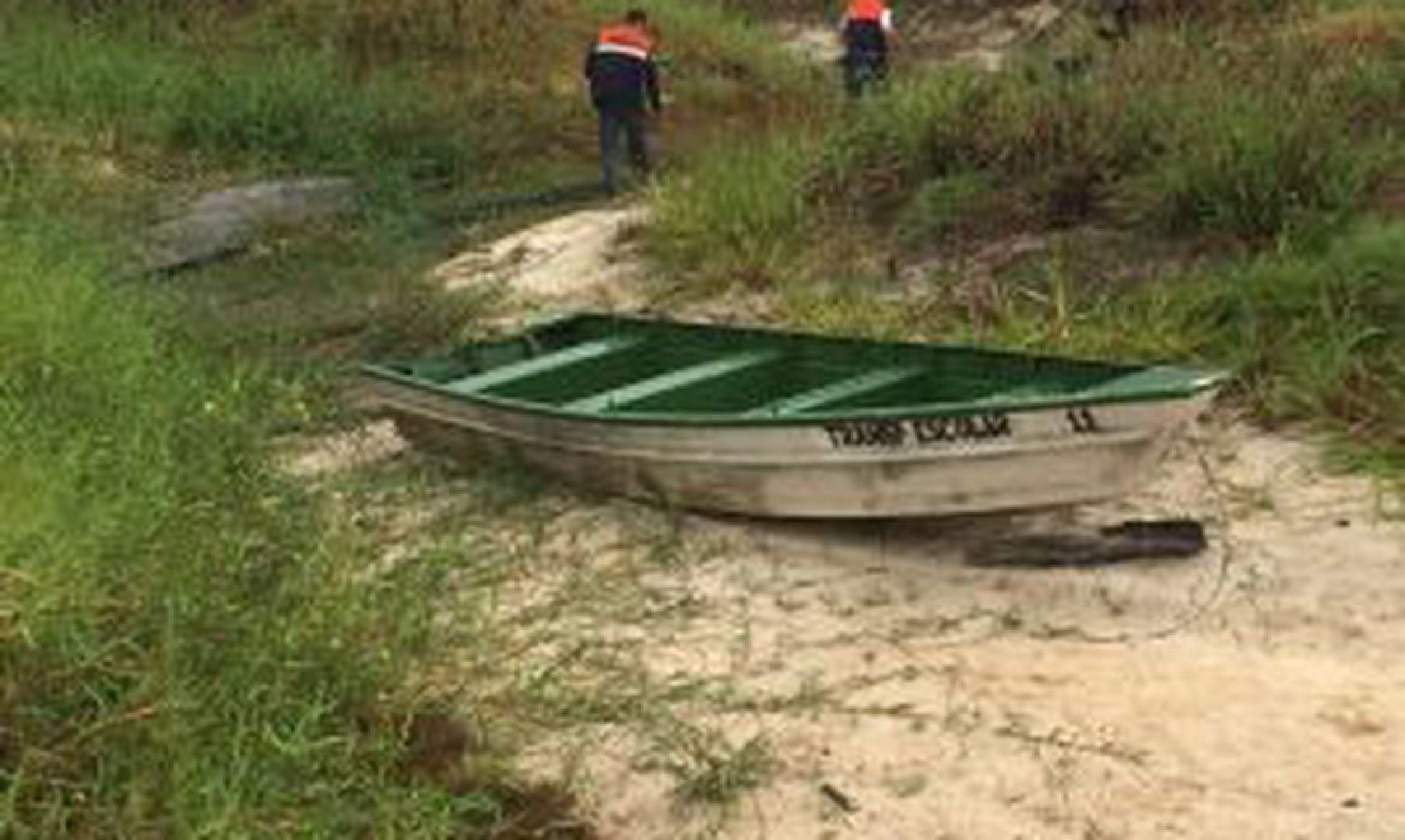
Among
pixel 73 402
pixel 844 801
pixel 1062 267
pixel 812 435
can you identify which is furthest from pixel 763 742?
pixel 1062 267

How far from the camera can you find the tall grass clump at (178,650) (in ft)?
13.5

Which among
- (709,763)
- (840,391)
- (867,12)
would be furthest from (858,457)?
(867,12)

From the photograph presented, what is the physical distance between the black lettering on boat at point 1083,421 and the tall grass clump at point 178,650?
7.55 ft

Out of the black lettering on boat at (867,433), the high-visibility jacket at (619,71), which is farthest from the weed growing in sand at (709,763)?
the high-visibility jacket at (619,71)

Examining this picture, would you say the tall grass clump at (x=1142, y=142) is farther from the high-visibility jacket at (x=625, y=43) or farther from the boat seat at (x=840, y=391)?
the high-visibility jacket at (x=625, y=43)

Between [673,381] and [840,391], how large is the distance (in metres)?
0.86

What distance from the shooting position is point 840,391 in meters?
7.28

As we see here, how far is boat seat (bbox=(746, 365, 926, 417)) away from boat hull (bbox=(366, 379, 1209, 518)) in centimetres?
23

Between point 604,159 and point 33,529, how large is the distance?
409 inches

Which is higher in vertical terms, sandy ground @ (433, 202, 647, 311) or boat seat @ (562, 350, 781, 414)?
boat seat @ (562, 350, 781, 414)

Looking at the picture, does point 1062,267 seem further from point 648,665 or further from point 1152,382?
point 648,665

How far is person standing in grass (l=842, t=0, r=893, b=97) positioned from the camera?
1747 centimetres

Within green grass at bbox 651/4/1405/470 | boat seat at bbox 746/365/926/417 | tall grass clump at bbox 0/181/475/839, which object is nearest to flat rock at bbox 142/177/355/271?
green grass at bbox 651/4/1405/470

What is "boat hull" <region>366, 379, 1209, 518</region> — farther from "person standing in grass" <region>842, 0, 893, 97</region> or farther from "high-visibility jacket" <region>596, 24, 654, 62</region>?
"person standing in grass" <region>842, 0, 893, 97</region>
